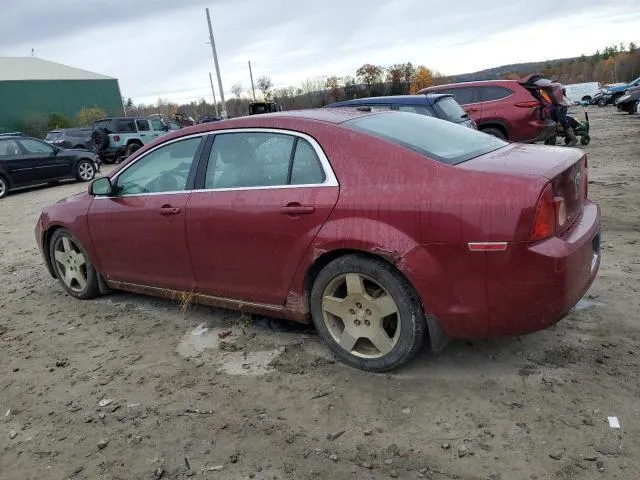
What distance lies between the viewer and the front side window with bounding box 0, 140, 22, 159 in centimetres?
1463

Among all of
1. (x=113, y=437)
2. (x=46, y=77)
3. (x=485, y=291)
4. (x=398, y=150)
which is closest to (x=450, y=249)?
(x=485, y=291)

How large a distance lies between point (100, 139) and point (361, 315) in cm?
2130

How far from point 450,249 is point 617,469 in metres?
1.23

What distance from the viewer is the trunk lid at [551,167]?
9.60ft

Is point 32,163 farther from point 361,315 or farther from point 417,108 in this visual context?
point 361,315

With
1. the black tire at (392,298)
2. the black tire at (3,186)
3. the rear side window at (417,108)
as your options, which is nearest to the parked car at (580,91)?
the rear side window at (417,108)

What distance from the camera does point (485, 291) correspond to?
2.88 meters

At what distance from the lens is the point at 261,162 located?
371 cm

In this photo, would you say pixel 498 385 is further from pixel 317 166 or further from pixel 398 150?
pixel 317 166

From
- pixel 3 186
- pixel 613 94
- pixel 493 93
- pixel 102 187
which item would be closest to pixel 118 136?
pixel 3 186

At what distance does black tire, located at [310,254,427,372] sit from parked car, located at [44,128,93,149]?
891 inches

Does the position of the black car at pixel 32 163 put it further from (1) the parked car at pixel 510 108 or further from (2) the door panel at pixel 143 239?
(2) the door panel at pixel 143 239

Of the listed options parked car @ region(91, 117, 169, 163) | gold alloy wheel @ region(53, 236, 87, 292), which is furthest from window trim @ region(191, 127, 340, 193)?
parked car @ region(91, 117, 169, 163)

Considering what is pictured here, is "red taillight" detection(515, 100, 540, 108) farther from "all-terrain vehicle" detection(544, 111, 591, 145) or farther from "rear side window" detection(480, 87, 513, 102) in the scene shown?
"all-terrain vehicle" detection(544, 111, 591, 145)
